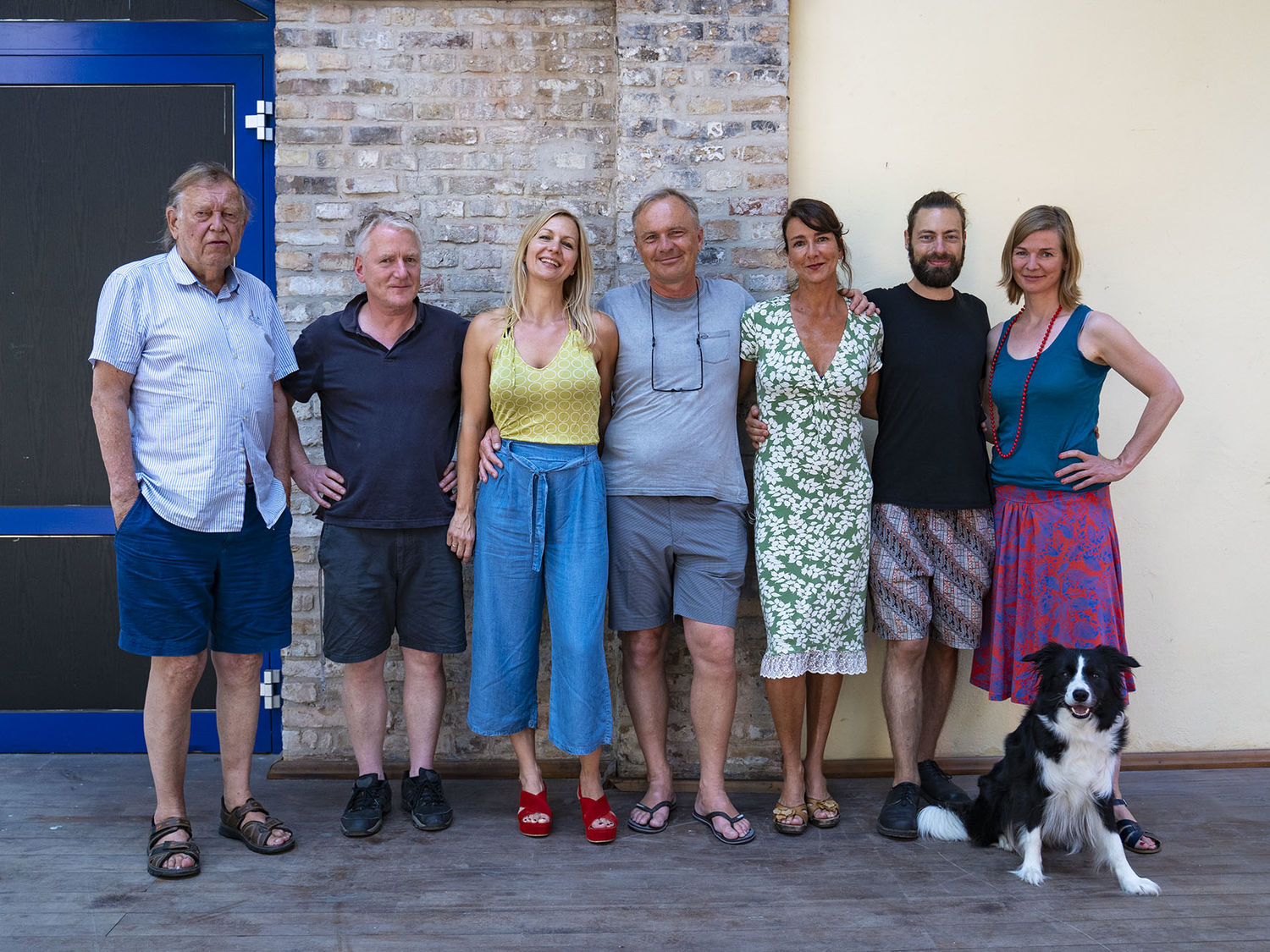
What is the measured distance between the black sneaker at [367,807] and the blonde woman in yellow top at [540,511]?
422 millimetres

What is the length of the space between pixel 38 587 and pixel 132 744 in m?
0.73

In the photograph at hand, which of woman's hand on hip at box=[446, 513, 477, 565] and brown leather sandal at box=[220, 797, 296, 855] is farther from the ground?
woman's hand on hip at box=[446, 513, 477, 565]

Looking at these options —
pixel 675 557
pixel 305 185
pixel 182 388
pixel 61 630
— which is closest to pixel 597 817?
pixel 675 557

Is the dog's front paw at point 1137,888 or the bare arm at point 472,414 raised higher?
the bare arm at point 472,414

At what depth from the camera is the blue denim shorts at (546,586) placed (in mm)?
3125

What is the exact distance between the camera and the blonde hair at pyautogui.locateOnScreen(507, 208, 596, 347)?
3.19m

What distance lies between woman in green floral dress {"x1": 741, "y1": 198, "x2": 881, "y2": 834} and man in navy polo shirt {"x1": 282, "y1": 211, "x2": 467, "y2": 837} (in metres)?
1.04

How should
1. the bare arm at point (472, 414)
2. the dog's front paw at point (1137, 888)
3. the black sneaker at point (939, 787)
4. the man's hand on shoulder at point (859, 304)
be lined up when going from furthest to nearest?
the black sneaker at point (939, 787) < the man's hand on shoulder at point (859, 304) < the bare arm at point (472, 414) < the dog's front paw at point (1137, 888)

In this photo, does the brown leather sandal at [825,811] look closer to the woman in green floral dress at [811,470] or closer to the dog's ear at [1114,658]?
the woman in green floral dress at [811,470]

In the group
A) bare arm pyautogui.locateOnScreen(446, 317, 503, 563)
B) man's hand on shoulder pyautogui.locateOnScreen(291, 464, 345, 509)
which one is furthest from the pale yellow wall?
man's hand on shoulder pyautogui.locateOnScreen(291, 464, 345, 509)

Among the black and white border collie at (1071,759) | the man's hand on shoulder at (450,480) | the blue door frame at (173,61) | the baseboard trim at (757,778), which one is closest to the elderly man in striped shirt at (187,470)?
the man's hand on shoulder at (450,480)

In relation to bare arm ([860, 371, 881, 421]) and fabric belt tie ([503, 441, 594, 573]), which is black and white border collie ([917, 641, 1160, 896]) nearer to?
bare arm ([860, 371, 881, 421])

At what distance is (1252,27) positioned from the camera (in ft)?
12.5

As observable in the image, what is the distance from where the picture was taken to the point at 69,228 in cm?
388
